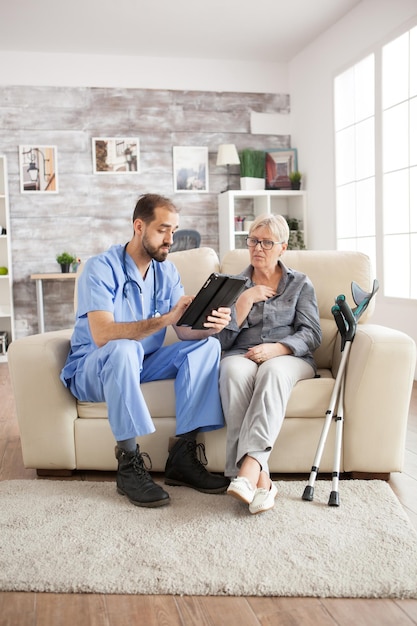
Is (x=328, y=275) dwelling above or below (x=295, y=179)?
below

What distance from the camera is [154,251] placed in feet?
8.85

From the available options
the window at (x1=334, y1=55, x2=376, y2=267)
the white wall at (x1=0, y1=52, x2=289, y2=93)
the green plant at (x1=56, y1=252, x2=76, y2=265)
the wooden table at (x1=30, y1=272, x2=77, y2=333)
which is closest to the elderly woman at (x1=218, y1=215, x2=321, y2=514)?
the window at (x1=334, y1=55, x2=376, y2=267)

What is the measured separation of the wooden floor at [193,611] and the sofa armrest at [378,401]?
3.06 feet

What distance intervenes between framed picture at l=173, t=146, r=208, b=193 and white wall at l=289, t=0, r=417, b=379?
0.99m

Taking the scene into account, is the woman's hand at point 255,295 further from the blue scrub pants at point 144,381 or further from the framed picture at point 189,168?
the framed picture at point 189,168

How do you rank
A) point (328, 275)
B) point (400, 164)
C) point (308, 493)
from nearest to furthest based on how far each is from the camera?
point (308, 493) < point (328, 275) < point (400, 164)

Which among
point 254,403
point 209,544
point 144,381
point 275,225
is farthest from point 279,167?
point 209,544

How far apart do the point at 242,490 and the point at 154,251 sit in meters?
1.00

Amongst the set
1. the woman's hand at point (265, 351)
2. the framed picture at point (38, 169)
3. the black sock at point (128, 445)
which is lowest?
the black sock at point (128, 445)

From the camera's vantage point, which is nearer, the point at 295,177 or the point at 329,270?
the point at 329,270

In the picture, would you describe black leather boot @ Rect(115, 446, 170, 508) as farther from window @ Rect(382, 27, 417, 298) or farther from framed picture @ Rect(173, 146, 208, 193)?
framed picture @ Rect(173, 146, 208, 193)

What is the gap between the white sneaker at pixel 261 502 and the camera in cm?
224

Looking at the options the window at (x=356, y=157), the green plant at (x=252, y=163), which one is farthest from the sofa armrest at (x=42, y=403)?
the green plant at (x=252, y=163)

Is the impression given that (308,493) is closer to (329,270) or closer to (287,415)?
(287,415)
